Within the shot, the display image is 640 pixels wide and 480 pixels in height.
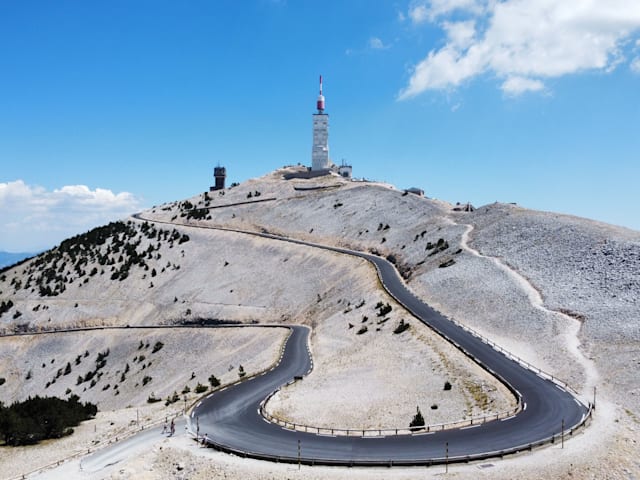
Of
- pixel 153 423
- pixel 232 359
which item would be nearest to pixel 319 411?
pixel 153 423

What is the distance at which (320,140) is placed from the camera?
14662 cm

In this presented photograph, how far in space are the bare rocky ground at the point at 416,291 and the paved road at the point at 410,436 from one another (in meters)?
1.21

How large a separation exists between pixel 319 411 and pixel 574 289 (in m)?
30.6

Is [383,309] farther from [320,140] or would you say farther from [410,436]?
[320,140]

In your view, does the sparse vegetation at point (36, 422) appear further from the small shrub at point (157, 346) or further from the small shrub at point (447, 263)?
the small shrub at point (447, 263)

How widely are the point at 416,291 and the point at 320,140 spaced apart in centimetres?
9014

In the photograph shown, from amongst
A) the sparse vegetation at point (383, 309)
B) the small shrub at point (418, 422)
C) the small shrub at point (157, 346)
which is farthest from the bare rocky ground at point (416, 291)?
the small shrub at point (157, 346)

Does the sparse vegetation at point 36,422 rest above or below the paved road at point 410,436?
below

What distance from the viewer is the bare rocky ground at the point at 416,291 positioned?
28.0 m

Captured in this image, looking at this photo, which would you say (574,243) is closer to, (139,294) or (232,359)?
(232,359)

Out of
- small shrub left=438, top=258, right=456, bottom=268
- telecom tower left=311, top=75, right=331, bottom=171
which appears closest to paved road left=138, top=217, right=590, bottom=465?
small shrub left=438, top=258, right=456, bottom=268

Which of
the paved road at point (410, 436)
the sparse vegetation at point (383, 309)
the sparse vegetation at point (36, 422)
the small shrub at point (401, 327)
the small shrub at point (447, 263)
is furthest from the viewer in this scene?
the small shrub at point (447, 263)

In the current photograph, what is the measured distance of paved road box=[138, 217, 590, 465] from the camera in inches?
1043

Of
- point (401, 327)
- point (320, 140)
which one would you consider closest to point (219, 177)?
point (320, 140)
